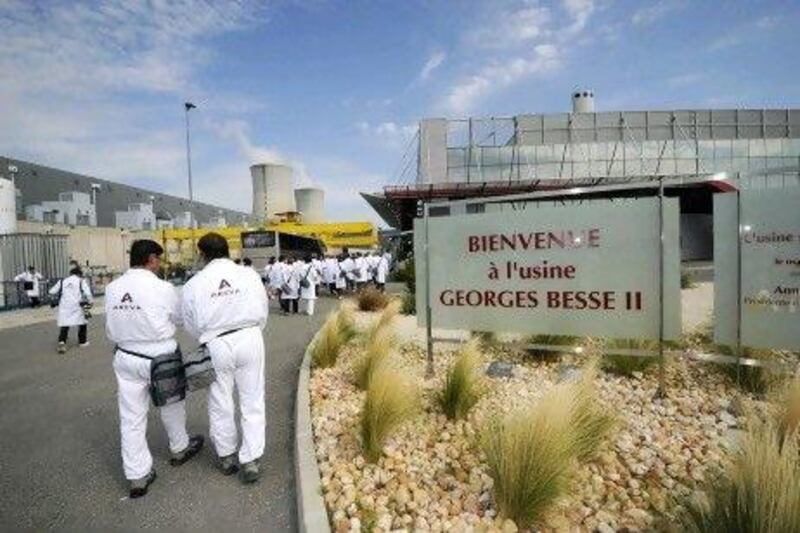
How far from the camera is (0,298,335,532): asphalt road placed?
12.3 ft

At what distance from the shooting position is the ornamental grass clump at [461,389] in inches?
204

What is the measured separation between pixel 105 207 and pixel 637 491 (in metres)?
80.6

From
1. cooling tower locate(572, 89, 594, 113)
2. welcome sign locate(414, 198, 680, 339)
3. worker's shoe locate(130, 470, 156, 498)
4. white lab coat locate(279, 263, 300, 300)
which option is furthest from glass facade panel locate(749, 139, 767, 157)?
worker's shoe locate(130, 470, 156, 498)

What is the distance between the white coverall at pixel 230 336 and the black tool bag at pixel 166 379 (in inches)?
10.1

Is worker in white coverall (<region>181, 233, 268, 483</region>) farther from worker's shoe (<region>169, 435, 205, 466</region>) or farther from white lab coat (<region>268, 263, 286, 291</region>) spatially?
white lab coat (<region>268, 263, 286, 291</region>)

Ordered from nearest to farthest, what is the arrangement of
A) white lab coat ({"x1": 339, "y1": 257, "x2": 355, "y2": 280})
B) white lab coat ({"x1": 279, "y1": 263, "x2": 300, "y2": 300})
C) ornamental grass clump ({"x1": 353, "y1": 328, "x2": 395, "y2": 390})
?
1. ornamental grass clump ({"x1": 353, "y1": 328, "x2": 395, "y2": 390})
2. white lab coat ({"x1": 279, "y1": 263, "x2": 300, "y2": 300})
3. white lab coat ({"x1": 339, "y1": 257, "x2": 355, "y2": 280})

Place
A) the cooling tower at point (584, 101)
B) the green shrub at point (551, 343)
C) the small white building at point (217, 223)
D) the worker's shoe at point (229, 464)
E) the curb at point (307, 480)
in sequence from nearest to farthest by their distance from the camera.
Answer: the curb at point (307, 480) → the worker's shoe at point (229, 464) → the green shrub at point (551, 343) → the cooling tower at point (584, 101) → the small white building at point (217, 223)

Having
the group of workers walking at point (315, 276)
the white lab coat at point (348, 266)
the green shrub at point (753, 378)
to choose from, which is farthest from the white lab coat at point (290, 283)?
the green shrub at point (753, 378)

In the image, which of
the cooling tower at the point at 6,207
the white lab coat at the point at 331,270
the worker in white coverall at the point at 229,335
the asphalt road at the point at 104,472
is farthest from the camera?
the cooling tower at the point at 6,207

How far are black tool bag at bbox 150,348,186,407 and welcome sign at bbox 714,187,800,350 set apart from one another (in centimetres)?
518

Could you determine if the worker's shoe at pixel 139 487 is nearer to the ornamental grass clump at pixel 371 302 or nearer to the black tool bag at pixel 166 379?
the black tool bag at pixel 166 379

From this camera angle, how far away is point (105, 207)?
2857 inches

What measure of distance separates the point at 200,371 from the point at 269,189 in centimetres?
4802

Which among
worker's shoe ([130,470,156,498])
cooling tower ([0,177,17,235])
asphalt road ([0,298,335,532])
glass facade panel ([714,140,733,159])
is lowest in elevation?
asphalt road ([0,298,335,532])
